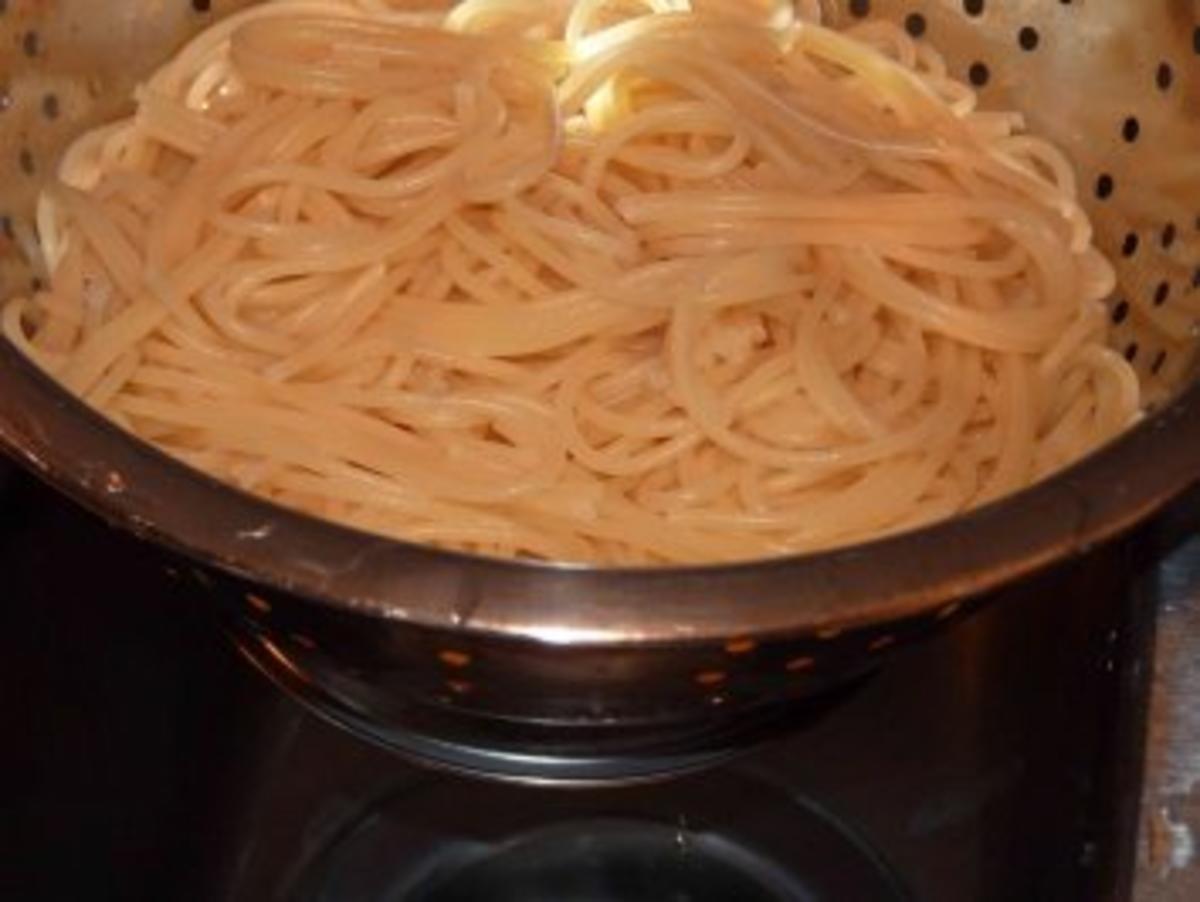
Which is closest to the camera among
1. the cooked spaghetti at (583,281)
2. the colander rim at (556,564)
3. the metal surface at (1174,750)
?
the colander rim at (556,564)

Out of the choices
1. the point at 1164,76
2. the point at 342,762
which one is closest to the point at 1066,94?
the point at 1164,76

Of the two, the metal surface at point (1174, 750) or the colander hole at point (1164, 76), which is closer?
the metal surface at point (1174, 750)

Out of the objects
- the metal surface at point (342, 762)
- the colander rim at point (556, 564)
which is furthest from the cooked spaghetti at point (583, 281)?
the colander rim at point (556, 564)

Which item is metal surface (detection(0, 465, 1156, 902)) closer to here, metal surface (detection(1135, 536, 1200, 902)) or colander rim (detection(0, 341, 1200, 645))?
metal surface (detection(1135, 536, 1200, 902))

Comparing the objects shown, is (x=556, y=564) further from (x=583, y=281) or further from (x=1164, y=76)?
(x=1164, y=76)

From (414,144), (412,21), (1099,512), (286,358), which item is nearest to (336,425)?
(286,358)

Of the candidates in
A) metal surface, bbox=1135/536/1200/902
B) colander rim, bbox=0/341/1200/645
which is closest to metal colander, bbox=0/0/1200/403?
metal surface, bbox=1135/536/1200/902

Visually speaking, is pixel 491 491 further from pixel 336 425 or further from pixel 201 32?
pixel 201 32

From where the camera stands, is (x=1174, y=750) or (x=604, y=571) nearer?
(x=604, y=571)

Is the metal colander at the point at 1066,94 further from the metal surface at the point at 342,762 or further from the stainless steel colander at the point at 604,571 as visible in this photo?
the metal surface at the point at 342,762
